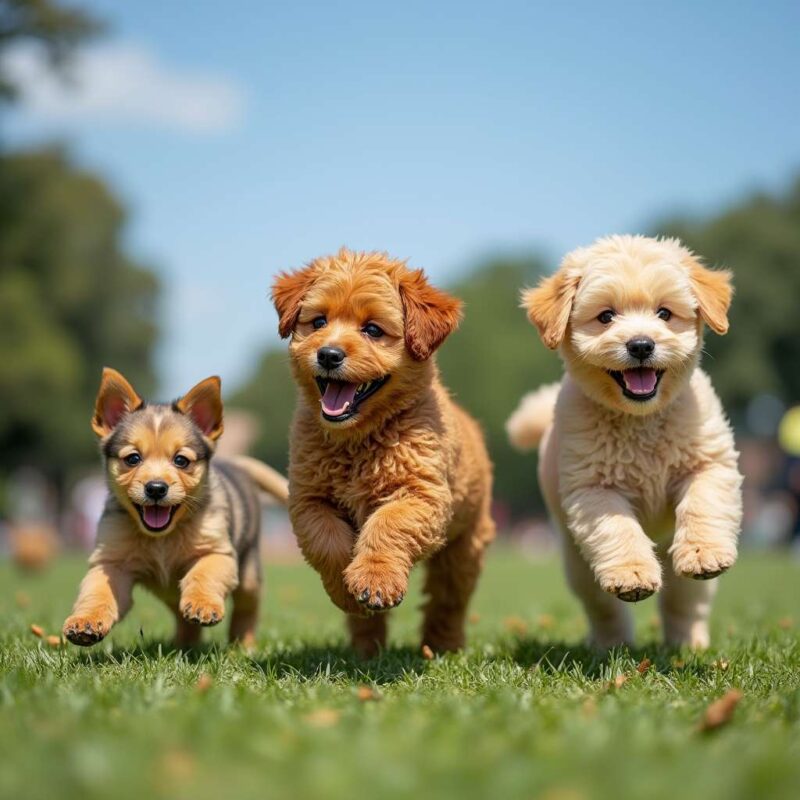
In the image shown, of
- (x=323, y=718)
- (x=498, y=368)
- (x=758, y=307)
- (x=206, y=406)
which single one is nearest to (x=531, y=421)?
(x=206, y=406)

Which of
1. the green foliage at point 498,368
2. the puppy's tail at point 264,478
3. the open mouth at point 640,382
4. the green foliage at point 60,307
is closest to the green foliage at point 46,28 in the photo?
the green foliage at point 60,307

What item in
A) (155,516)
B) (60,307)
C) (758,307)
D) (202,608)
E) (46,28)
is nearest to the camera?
(202,608)

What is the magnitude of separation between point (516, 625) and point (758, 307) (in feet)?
140

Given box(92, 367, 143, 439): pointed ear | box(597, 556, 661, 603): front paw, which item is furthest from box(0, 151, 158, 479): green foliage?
box(597, 556, 661, 603): front paw

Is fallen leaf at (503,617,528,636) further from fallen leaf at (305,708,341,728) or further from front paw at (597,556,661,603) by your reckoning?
fallen leaf at (305,708,341,728)

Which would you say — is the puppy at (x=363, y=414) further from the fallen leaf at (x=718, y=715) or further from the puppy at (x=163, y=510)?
the fallen leaf at (x=718, y=715)

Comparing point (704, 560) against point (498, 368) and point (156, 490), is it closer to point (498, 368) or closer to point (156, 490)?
point (156, 490)

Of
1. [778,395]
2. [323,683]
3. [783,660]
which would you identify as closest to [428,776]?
[323,683]

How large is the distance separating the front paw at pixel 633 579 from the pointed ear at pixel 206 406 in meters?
2.49

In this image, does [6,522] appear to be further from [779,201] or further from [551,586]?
[779,201]

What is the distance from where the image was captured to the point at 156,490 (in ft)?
17.8

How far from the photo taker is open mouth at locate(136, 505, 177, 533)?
5512mm

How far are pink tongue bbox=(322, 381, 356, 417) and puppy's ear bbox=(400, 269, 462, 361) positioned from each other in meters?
0.39

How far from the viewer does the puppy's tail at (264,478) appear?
23.5ft
